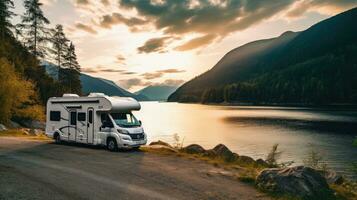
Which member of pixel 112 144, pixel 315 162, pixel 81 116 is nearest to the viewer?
pixel 315 162

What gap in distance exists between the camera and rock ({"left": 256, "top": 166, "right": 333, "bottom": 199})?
12711 millimetres

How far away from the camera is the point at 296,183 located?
515 inches

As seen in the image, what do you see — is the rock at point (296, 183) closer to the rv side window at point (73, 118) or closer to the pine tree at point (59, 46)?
the rv side window at point (73, 118)

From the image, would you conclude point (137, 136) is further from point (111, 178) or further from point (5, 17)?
point (5, 17)

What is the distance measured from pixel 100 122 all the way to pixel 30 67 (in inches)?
2015

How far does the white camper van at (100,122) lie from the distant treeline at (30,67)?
21.0 m

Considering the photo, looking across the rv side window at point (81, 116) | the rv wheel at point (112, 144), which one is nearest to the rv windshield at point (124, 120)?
the rv wheel at point (112, 144)

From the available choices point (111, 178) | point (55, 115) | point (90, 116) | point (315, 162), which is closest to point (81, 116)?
point (90, 116)

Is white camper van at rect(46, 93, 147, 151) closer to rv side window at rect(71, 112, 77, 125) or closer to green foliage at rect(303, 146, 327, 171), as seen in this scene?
rv side window at rect(71, 112, 77, 125)

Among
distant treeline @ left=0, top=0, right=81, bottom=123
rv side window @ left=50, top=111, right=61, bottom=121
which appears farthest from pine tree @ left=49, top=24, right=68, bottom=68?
rv side window @ left=50, top=111, right=61, bottom=121

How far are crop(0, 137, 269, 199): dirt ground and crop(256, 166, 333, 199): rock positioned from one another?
24.3 inches

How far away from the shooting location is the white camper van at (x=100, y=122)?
2316 cm

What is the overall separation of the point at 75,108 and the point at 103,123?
3.31 meters

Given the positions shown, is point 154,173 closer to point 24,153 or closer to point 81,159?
point 81,159
